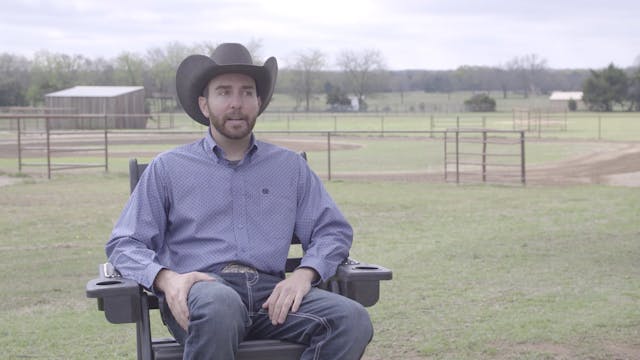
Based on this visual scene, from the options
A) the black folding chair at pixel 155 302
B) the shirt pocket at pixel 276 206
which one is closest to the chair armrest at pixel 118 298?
the black folding chair at pixel 155 302

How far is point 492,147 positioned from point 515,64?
100266 mm

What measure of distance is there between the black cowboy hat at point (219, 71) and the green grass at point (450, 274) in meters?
2.14

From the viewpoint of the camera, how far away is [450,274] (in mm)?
8562

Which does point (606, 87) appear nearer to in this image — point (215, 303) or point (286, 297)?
point (286, 297)

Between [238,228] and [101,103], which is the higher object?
[101,103]

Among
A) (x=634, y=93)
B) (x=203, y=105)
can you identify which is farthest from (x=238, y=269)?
(x=634, y=93)

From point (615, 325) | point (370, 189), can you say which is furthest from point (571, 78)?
point (615, 325)

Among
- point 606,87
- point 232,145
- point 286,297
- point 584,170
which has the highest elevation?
point 606,87

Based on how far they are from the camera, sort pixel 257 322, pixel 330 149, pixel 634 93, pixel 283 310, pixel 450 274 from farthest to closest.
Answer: pixel 634 93 < pixel 330 149 < pixel 450 274 < pixel 257 322 < pixel 283 310

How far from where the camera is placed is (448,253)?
32.6 feet

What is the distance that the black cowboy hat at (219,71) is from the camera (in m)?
3.91

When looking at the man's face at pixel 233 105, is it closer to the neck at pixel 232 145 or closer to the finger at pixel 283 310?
the neck at pixel 232 145

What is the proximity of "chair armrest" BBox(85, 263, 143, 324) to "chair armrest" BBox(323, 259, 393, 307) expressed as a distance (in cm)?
78

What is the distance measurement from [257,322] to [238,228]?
1.22 feet
